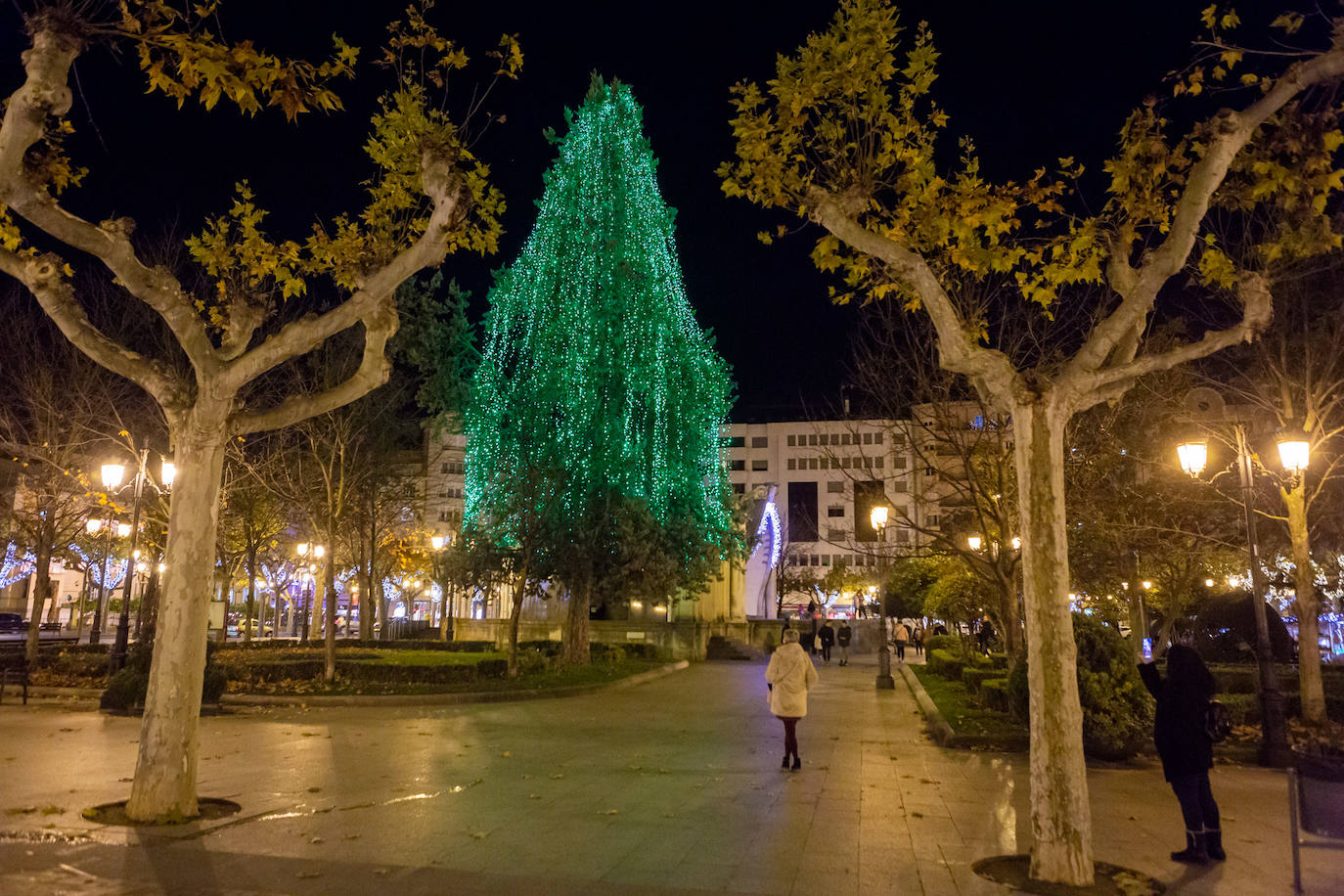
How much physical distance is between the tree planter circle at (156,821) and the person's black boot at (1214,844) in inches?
304

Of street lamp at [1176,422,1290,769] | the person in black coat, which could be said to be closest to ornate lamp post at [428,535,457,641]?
street lamp at [1176,422,1290,769]

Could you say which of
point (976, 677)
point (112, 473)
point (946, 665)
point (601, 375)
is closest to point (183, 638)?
point (112, 473)

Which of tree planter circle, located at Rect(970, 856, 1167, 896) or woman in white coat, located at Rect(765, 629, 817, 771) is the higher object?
woman in white coat, located at Rect(765, 629, 817, 771)

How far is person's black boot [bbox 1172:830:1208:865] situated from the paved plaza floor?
190 millimetres

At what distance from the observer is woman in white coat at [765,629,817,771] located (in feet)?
33.9

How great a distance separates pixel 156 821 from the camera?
707 cm

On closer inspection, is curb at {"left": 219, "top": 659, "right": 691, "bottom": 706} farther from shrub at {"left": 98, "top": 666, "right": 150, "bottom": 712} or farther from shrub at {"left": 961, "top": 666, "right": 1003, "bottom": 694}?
shrub at {"left": 961, "top": 666, "right": 1003, "bottom": 694}

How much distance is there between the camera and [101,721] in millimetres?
13398

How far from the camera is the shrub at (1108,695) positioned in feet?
36.3

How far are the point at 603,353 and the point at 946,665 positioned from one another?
42.0ft

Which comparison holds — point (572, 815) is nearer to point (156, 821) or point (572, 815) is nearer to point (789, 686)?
point (156, 821)

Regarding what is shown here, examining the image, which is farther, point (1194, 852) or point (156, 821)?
point (156, 821)

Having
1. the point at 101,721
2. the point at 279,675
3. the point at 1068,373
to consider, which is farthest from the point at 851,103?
the point at 279,675

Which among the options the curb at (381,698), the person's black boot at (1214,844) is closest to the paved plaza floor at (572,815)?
the person's black boot at (1214,844)
